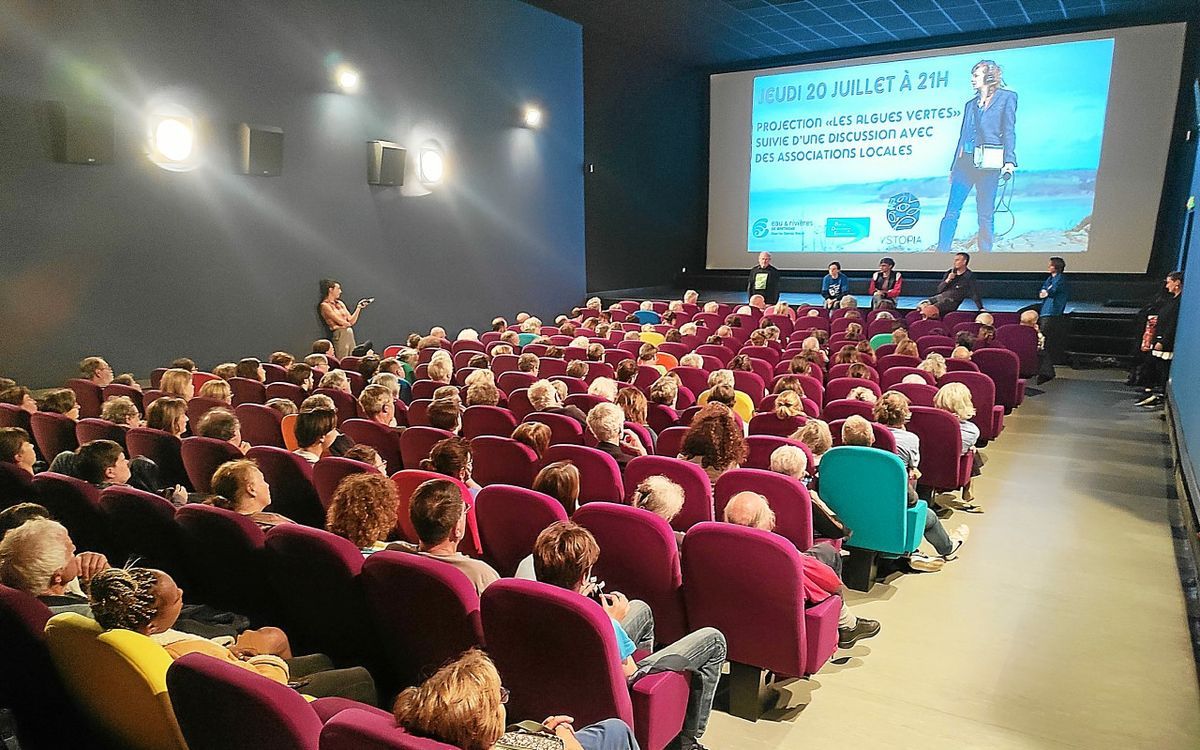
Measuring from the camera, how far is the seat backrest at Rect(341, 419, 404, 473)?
456 cm

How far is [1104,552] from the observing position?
4469 millimetres

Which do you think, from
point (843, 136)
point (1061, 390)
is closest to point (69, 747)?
point (1061, 390)

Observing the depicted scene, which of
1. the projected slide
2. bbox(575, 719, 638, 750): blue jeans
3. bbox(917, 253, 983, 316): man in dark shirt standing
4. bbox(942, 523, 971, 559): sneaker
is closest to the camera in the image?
bbox(575, 719, 638, 750): blue jeans

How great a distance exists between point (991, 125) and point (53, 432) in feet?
45.3

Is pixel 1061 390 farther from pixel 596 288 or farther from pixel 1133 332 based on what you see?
pixel 596 288

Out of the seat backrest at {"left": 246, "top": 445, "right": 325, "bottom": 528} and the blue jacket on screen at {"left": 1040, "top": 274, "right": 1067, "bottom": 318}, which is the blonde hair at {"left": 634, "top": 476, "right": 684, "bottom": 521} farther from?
the blue jacket on screen at {"left": 1040, "top": 274, "right": 1067, "bottom": 318}

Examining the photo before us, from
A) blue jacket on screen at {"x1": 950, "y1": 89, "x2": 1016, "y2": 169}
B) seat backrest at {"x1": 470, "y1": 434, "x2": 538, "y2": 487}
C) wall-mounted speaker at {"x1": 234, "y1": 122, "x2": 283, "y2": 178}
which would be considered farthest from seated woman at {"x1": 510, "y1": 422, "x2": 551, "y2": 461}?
blue jacket on screen at {"x1": 950, "y1": 89, "x2": 1016, "y2": 169}

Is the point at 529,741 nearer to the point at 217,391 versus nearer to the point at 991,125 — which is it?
the point at 217,391

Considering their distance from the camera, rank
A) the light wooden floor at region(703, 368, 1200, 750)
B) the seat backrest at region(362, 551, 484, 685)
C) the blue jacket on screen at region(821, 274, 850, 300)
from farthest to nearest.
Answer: the blue jacket on screen at region(821, 274, 850, 300), the light wooden floor at region(703, 368, 1200, 750), the seat backrest at region(362, 551, 484, 685)

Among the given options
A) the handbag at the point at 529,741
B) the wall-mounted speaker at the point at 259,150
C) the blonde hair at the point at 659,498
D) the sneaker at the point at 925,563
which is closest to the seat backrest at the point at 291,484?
the blonde hair at the point at 659,498

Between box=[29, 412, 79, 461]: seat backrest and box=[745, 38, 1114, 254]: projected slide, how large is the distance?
1306 cm

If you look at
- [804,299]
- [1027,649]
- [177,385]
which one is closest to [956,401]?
[1027,649]

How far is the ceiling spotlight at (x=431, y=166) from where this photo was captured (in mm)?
10406

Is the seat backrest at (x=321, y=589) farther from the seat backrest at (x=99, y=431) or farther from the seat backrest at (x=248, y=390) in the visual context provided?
the seat backrest at (x=248, y=390)
